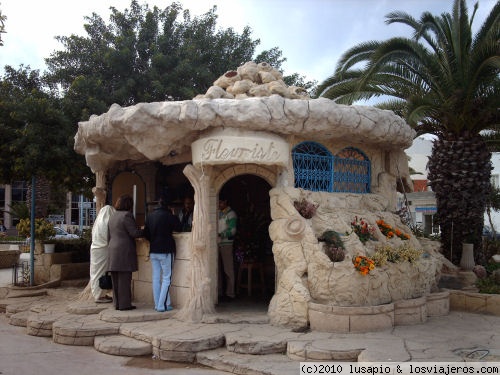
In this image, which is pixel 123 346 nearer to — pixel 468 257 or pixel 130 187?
pixel 130 187

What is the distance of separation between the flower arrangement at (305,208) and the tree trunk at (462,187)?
4.66 metres

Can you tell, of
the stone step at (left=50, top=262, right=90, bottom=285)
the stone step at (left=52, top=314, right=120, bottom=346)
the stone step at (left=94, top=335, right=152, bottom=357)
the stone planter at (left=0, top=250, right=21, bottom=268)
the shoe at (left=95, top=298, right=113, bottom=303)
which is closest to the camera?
the stone step at (left=94, top=335, right=152, bottom=357)

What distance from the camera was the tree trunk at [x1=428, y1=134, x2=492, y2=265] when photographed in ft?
35.4

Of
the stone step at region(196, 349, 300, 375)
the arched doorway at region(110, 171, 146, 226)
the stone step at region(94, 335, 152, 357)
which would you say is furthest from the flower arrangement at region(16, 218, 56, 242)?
the stone step at region(196, 349, 300, 375)

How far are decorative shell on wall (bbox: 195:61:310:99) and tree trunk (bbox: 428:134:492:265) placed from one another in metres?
4.11

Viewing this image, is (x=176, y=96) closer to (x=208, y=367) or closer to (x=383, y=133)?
(x=383, y=133)

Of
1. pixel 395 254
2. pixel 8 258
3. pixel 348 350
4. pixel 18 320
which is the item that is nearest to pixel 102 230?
pixel 18 320

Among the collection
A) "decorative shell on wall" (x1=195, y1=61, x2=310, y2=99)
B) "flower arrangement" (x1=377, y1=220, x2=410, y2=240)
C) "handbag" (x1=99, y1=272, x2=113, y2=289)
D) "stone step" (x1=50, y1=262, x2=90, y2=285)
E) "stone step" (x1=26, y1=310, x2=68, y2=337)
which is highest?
"decorative shell on wall" (x1=195, y1=61, x2=310, y2=99)

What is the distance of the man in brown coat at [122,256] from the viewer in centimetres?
790

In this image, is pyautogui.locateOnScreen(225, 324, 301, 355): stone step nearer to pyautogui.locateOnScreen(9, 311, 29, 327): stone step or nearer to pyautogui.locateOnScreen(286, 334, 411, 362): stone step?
pyautogui.locateOnScreen(286, 334, 411, 362): stone step

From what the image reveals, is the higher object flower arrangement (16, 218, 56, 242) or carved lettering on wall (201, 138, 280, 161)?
carved lettering on wall (201, 138, 280, 161)

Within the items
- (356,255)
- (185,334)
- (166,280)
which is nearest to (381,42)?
(356,255)

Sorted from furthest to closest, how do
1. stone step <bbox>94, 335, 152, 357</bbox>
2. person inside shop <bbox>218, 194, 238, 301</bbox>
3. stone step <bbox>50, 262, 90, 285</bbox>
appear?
stone step <bbox>50, 262, 90, 285</bbox>
person inside shop <bbox>218, 194, 238, 301</bbox>
stone step <bbox>94, 335, 152, 357</bbox>

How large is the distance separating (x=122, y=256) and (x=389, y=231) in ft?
15.1
